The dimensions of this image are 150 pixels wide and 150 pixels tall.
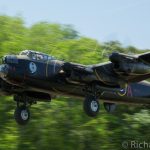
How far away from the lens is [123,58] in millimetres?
20969

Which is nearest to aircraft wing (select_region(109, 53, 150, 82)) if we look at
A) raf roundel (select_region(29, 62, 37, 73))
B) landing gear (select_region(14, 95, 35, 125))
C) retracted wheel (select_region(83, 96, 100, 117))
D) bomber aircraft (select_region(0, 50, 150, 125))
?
bomber aircraft (select_region(0, 50, 150, 125))

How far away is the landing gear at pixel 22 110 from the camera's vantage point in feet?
73.6

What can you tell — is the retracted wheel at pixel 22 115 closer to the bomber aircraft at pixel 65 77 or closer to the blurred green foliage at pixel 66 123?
the bomber aircraft at pixel 65 77

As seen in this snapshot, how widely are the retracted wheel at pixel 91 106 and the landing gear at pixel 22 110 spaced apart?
2758mm

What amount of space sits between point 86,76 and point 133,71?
1966 mm

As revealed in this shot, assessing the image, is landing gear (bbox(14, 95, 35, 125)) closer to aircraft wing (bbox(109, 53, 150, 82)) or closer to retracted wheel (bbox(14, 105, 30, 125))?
retracted wheel (bbox(14, 105, 30, 125))

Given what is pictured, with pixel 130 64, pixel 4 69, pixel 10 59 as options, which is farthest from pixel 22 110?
pixel 130 64

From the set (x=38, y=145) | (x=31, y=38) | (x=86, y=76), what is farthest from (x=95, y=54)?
(x=86, y=76)

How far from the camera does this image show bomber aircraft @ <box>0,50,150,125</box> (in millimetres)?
20719

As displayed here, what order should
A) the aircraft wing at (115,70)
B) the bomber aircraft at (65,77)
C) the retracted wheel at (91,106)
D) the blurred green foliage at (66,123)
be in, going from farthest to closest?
the blurred green foliage at (66,123) → the retracted wheel at (91,106) → the aircraft wing at (115,70) → the bomber aircraft at (65,77)

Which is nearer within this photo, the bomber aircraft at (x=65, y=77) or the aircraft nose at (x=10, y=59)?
the aircraft nose at (x=10, y=59)

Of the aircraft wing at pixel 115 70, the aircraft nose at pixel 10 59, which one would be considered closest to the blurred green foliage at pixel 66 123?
the aircraft wing at pixel 115 70

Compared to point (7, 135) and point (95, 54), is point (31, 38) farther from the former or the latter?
point (7, 135)

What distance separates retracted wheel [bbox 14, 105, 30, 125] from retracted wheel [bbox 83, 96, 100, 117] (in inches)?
108
